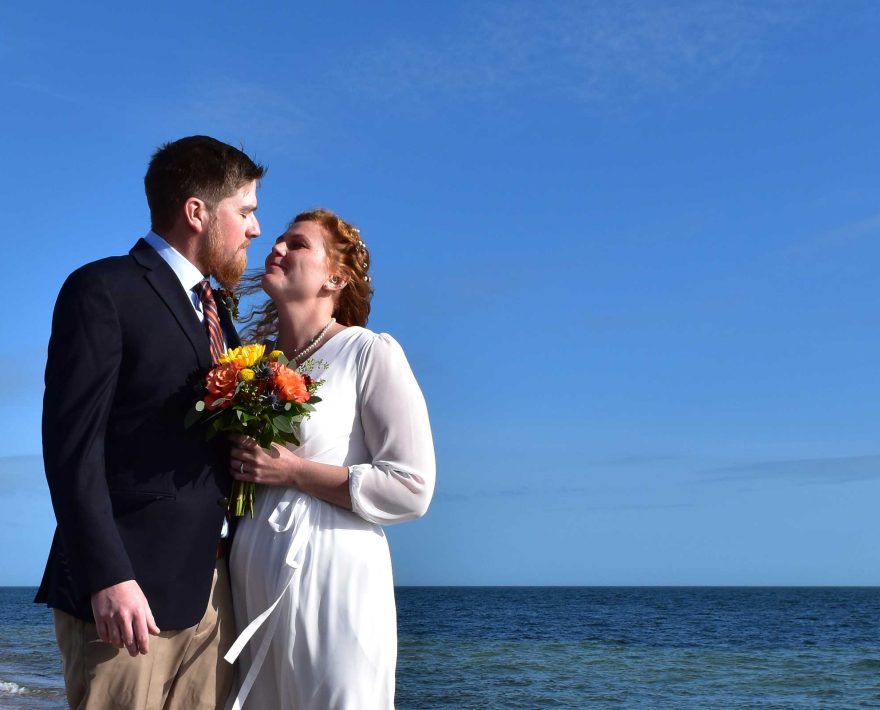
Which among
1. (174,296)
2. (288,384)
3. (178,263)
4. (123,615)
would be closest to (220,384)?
(288,384)

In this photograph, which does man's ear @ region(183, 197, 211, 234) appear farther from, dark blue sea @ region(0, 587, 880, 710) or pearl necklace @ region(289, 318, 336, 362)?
dark blue sea @ region(0, 587, 880, 710)

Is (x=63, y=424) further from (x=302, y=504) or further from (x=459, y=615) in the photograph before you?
(x=459, y=615)

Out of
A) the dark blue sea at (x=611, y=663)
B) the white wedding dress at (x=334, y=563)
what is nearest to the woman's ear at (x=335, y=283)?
the white wedding dress at (x=334, y=563)

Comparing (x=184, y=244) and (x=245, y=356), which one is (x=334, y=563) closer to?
(x=245, y=356)

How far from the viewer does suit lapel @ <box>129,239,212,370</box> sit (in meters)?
2.79

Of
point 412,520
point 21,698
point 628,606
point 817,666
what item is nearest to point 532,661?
point 817,666

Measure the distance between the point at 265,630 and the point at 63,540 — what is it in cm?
75

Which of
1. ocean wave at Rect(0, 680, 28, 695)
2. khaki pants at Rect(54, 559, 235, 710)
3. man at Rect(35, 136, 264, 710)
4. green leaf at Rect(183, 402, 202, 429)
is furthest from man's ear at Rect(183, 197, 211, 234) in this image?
ocean wave at Rect(0, 680, 28, 695)

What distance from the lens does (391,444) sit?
3102 millimetres

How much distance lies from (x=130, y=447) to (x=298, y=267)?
1004 mm

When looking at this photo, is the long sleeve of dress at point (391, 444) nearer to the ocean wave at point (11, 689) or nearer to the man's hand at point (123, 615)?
the man's hand at point (123, 615)

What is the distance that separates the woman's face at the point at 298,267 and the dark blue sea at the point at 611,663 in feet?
41.7

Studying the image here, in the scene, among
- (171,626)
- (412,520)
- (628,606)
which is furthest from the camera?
(628,606)

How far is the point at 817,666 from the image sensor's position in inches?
1073
